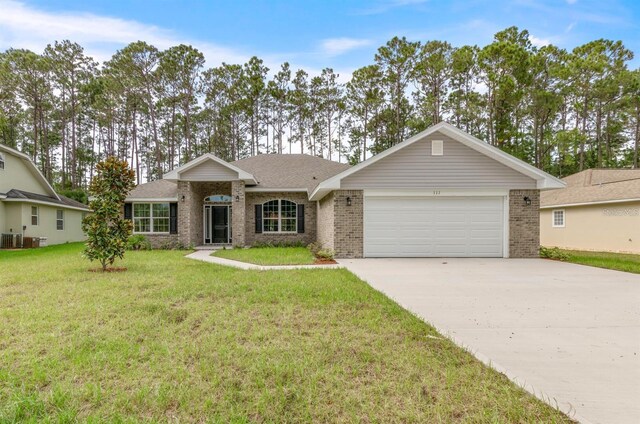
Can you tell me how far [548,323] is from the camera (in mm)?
4469

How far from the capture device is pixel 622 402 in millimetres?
2588

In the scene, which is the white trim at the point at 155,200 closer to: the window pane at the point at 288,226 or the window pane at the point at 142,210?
the window pane at the point at 142,210

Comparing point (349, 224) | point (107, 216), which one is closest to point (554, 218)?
point (349, 224)

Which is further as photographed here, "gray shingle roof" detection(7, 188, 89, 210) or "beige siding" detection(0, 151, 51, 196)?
"beige siding" detection(0, 151, 51, 196)

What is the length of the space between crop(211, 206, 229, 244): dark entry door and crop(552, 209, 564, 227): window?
18209mm

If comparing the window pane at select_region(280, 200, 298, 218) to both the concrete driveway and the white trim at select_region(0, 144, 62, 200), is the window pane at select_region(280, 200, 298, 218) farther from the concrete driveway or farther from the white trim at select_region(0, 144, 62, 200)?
the white trim at select_region(0, 144, 62, 200)

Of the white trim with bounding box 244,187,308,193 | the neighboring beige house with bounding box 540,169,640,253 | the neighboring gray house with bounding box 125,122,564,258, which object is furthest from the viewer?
the white trim with bounding box 244,187,308,193

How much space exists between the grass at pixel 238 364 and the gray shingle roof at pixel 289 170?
10.6 m

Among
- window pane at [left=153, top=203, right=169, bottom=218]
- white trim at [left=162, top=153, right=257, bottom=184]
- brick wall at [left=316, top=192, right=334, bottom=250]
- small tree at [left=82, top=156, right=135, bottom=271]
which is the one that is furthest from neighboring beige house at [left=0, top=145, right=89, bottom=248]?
brick wall at [left=316, top=192, right=334, bottom=250]

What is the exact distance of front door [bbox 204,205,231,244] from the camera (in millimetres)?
16734

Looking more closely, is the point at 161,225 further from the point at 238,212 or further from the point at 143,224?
the point at 238,212

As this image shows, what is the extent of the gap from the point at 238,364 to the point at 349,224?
853cm

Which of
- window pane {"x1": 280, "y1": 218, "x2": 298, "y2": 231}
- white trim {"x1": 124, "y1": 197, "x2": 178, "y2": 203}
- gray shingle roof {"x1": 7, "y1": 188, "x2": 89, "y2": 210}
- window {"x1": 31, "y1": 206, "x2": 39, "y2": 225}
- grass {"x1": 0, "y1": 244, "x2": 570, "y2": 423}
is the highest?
gray shingle roof {"x1": 7, "y1": 188, "x2": 89, "y2": 210}

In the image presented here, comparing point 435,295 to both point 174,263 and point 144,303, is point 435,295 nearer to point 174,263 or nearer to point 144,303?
point 144,303
